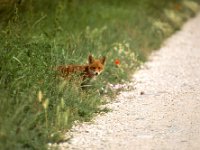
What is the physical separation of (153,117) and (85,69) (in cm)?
200

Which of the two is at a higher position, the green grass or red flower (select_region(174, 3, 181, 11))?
red flower (select_region(174, 3, 181, 11))

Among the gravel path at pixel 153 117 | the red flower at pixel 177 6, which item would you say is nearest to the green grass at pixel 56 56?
the gravel path at pixel 153 117

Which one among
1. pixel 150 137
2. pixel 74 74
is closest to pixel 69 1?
pixel 74 74

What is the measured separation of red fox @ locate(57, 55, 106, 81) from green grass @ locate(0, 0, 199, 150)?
0.21 metres

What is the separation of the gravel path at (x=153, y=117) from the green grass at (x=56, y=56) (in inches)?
13.2

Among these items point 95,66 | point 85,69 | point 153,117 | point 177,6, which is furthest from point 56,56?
point 177,6

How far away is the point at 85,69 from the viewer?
36.8 feet

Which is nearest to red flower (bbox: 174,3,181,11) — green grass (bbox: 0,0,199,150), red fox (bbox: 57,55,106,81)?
green grass (bbox: 0,0,199,150)

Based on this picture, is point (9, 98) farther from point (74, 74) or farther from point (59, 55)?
point (59, 55)

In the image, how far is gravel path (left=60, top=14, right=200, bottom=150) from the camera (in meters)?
8.21

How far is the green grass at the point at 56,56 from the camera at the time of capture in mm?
8008

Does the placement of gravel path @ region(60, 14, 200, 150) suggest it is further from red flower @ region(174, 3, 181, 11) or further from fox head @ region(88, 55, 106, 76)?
red flower @ region(174, 3, 181, 11)

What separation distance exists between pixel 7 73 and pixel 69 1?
8940 millimetres

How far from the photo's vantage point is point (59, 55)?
1160cm
